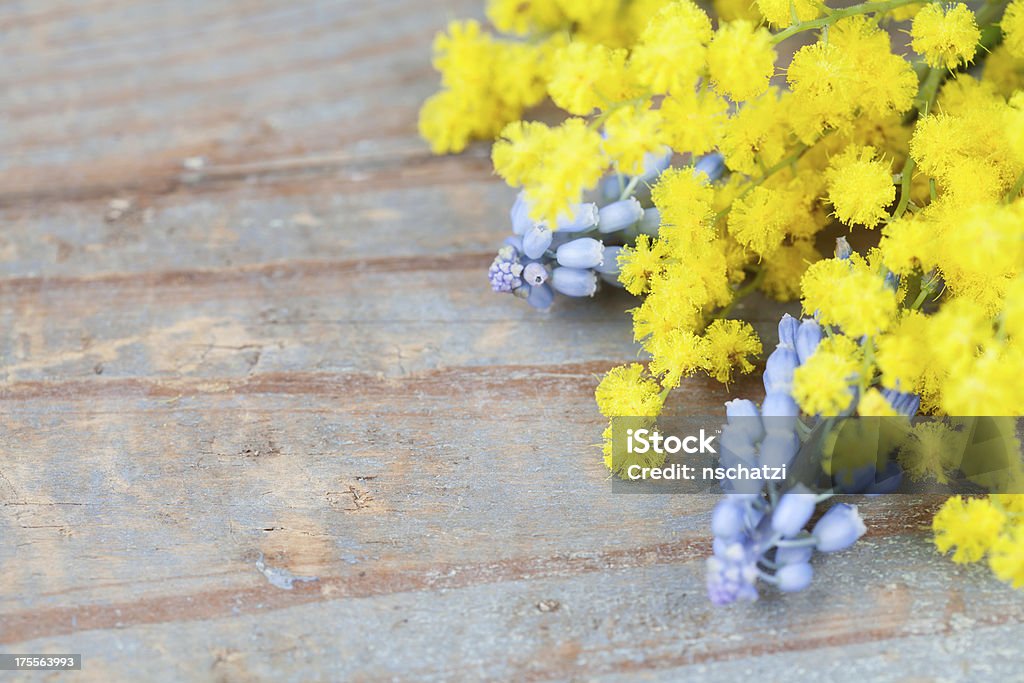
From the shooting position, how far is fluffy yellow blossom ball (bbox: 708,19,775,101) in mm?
427

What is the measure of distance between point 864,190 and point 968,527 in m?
0.16

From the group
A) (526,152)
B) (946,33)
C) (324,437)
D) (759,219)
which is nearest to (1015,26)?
(946,33)

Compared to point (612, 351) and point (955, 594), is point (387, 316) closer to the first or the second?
point (612, 351)

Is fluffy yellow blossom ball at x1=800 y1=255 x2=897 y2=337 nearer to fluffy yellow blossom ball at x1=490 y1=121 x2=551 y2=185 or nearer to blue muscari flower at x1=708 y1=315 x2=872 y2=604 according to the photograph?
blue muscari flower at x1=708 y1=315 x2=872 y2=604

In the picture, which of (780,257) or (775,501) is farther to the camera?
(780,257)

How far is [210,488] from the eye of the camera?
51cm

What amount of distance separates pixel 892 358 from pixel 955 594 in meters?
0.11

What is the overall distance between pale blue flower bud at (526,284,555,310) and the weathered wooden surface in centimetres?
2

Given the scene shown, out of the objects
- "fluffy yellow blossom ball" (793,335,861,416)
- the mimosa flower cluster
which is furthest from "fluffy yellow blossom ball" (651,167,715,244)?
"fluffy yellow blossom ball" (793,335,861,416)

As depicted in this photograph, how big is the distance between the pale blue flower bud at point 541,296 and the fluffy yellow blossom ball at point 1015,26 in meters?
0.27

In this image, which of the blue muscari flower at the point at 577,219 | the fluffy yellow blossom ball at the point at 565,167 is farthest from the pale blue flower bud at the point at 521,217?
the fluffy yellow blossom ball at the point at 565,167

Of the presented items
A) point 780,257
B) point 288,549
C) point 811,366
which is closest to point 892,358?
point 811,366

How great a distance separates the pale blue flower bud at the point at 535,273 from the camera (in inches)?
21.3

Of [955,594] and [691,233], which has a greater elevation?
[691,233]
